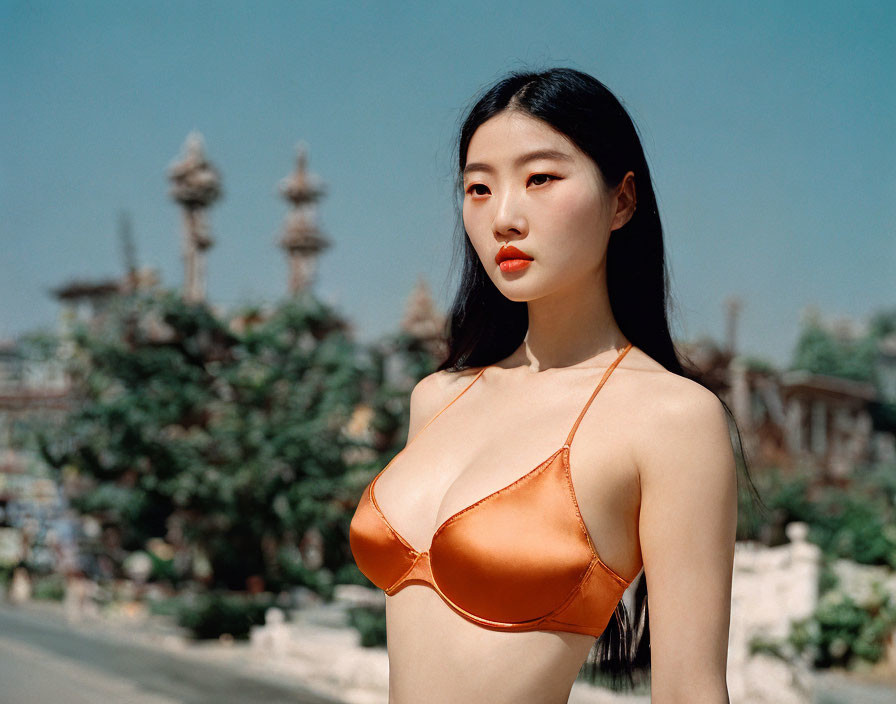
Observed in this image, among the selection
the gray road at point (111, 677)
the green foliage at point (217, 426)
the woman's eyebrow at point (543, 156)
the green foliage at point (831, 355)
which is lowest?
the green foliage at point (831, 355)

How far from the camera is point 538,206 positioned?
4.49 feet

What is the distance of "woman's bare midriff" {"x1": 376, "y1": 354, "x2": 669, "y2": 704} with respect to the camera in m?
1.28

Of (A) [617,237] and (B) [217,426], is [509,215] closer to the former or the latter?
(A) [617,237]

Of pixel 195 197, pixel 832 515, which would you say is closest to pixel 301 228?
pixel 195 197

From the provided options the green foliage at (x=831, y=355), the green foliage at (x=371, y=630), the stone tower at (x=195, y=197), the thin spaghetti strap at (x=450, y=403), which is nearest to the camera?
the thin spaghetti strap at (x=450, y=403)

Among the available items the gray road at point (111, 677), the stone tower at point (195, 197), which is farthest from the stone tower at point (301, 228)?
the gray road at point (111, 677)

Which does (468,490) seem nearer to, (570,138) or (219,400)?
(570,138)

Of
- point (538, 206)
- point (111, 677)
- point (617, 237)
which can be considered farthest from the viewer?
point (111, 677)

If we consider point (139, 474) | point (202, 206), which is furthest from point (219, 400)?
point (202, 206)

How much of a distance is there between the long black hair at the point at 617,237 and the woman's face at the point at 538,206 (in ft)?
0.09

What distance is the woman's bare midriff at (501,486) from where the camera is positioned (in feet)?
4.20

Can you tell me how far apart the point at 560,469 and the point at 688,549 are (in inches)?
7.2

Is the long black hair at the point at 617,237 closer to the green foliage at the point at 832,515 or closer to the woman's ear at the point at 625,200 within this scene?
the woman's ear at the point at 625,200

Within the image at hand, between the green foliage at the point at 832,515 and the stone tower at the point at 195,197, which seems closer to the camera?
the green foliage at the point at 832,515
